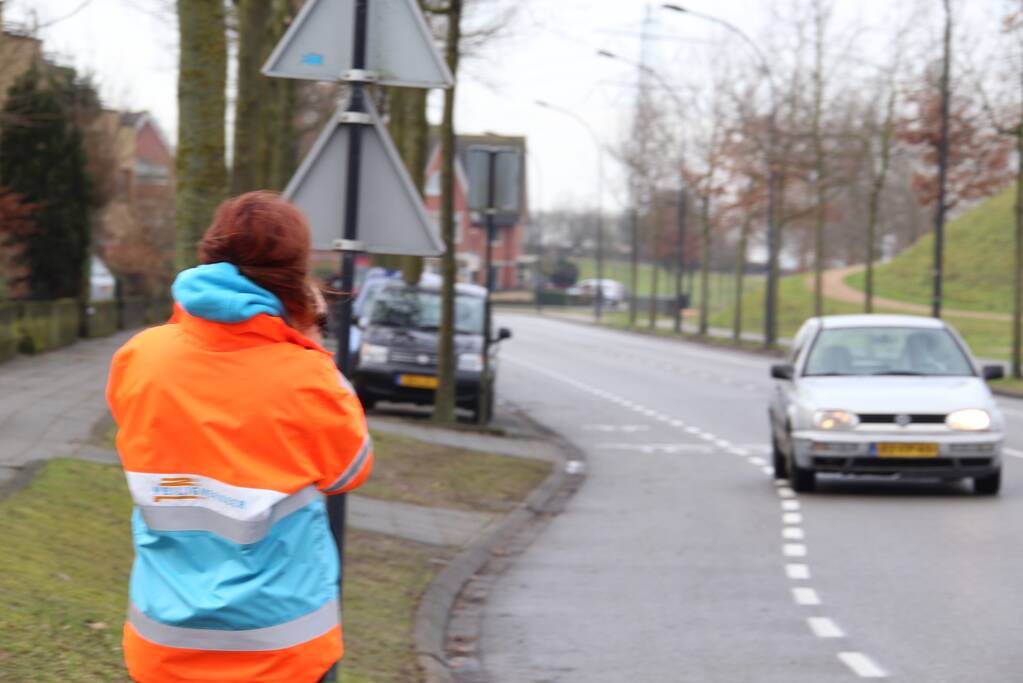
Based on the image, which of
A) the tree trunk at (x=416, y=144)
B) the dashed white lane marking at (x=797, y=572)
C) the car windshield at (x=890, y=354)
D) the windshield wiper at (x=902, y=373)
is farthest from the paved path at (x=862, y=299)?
the dashed white lane marking at (x=797, y=572)

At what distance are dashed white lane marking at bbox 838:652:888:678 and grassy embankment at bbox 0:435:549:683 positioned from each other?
2.02 meters

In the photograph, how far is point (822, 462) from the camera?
14.8 m

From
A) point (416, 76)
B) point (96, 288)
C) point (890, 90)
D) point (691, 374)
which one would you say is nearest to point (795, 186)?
point (890, 90)

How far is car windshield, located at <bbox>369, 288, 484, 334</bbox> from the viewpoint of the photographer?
23.8 m

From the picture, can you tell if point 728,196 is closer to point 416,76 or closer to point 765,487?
point 765,487

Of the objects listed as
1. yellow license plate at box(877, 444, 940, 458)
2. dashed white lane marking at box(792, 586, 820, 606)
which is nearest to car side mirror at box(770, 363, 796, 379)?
yellow license plate at box(877, 444, 940, 458)

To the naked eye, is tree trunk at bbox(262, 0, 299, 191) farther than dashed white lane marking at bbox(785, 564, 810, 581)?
Yes

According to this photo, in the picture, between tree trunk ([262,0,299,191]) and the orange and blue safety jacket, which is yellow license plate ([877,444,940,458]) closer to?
the orange and blue safety jacket

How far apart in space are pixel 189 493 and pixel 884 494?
12.6 meters

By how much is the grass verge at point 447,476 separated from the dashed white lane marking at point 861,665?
6189 millimetres

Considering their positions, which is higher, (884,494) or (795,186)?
(795,186)

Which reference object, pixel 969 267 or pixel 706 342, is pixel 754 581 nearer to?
pixel 706 342

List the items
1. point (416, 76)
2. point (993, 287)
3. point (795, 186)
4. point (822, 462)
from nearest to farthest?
point (416, 76)
point (822, 462)
point (795, 186)
point (993, 287)

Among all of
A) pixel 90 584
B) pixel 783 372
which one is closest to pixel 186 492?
pixel 90 584
